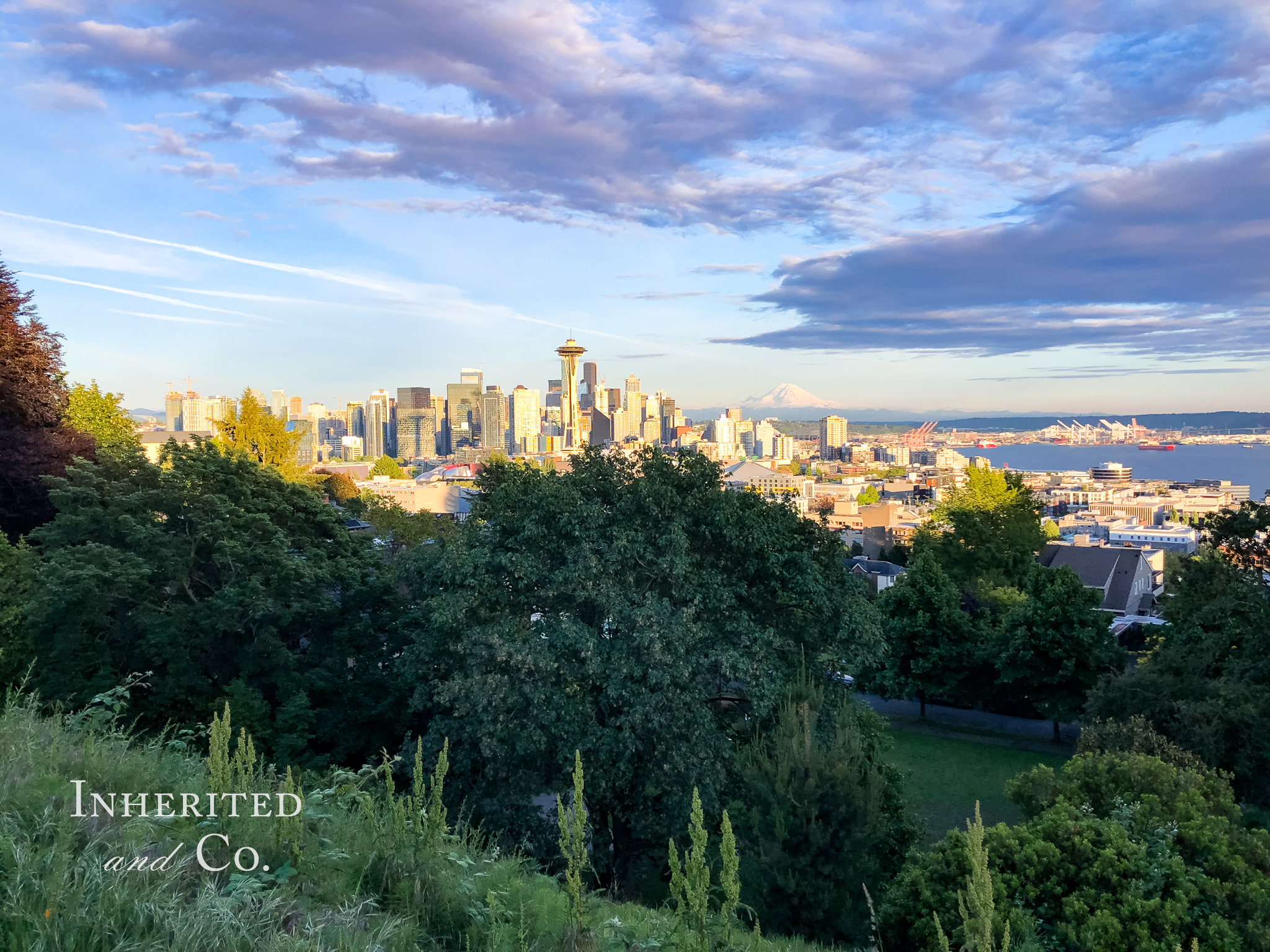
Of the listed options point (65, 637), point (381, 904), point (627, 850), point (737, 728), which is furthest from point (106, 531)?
point (381, 904)

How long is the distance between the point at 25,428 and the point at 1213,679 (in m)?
25.5

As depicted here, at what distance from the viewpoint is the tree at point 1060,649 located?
69.8 ft

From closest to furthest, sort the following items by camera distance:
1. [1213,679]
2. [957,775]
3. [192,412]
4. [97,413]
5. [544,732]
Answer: [544,732]
[1213,679]
[957,775]
[97,413]
[192,412]

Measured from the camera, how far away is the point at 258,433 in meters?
33.3

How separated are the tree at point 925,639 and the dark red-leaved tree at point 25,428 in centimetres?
2213

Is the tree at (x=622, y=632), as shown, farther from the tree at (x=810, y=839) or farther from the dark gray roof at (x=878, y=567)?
the dark gray roof at (x=878, y=567)

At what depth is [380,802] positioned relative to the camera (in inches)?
268

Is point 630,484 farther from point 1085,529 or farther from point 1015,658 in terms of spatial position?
point 1085,529

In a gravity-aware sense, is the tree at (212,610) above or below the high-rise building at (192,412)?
below

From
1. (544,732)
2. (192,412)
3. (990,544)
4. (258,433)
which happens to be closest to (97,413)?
(258,433)

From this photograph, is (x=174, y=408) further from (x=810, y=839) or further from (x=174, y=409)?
(x=810, y=839)

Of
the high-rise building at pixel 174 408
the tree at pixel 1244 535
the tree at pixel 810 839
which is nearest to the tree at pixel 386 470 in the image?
the high-rise building at pixel 174 408

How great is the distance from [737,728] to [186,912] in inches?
387

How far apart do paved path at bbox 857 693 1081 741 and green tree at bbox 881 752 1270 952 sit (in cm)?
1342
